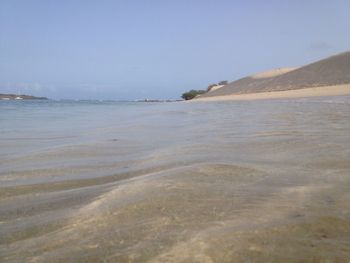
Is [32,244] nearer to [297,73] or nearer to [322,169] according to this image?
[322,169]

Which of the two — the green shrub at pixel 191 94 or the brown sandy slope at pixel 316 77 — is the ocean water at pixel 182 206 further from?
the green shrub at pixel 191 94

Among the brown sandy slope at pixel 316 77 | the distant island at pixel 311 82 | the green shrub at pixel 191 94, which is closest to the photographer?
the distant island at pixel 311 82

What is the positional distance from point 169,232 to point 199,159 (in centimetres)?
211

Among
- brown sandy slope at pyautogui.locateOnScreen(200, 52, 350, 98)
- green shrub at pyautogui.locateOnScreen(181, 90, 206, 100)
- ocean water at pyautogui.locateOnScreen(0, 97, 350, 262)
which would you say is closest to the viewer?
ocean water at pyautogui.locateOnScreen(0, 97, 350, 262)

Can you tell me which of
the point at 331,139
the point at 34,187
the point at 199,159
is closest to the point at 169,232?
the point at 34,187

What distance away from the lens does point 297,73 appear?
3797 cm

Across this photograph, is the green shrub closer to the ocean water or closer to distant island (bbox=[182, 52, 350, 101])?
distant island (bbox=[182, 52, 350, 101])

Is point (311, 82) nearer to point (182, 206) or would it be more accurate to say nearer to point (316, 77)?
point (316, 77)

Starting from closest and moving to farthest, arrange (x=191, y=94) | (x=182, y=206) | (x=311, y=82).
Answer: (x=182, y=206), (x=311, y=82), (x=191, y=94)

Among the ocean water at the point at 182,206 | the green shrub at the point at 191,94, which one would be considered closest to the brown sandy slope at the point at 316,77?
the green shrub at the point at 191,94

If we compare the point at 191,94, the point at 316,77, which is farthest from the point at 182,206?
the point at 191,94

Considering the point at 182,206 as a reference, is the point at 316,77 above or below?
above

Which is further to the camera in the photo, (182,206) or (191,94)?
(191,94)

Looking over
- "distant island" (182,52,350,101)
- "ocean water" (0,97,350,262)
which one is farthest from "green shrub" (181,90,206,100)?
"ocean water" (0,97,350,262)
